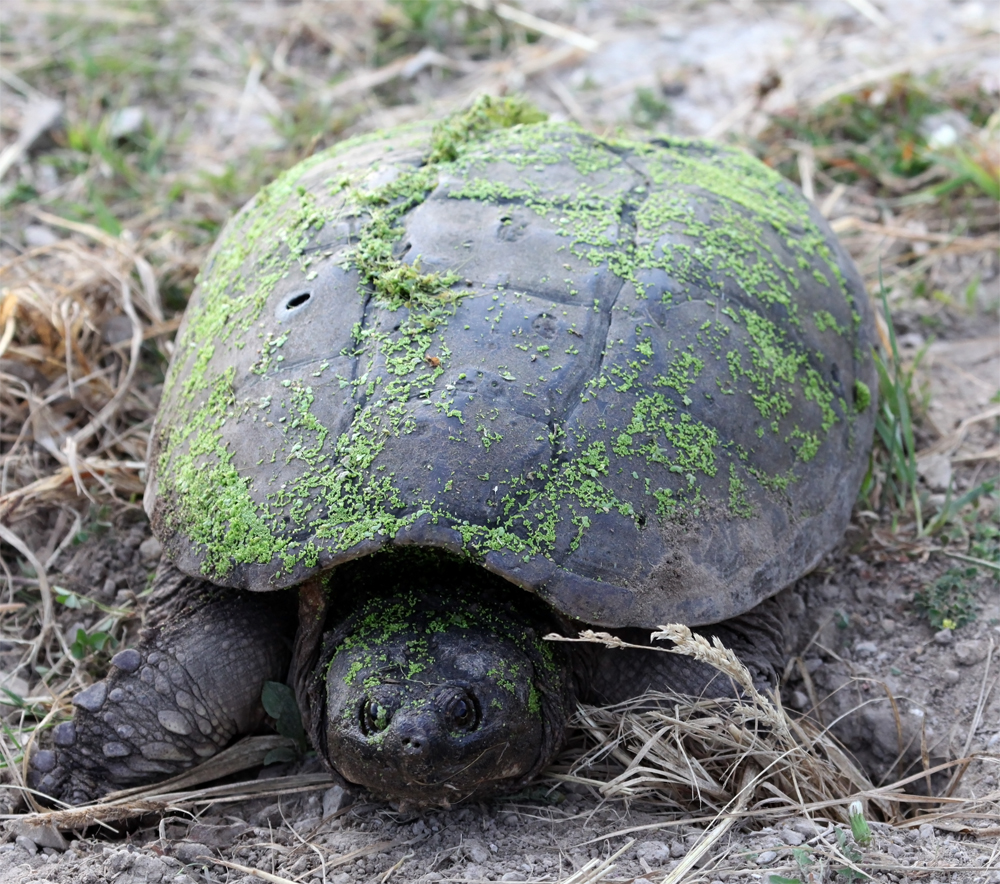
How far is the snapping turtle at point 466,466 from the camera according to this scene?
226cm

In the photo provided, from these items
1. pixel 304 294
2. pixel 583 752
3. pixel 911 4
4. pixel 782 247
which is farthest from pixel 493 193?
pixel 911 4

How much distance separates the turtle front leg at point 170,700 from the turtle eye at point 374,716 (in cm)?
54

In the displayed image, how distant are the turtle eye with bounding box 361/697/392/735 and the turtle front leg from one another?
21.1 inches

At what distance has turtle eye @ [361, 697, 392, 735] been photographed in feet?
7.28

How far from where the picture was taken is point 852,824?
214 centimetres

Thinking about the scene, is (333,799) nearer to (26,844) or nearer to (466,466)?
(26,844)

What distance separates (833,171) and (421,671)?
3.46 metres

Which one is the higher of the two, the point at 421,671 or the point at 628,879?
the point at 421,671

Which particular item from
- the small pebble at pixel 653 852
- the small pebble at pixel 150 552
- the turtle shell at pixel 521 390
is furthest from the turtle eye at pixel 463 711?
the small pebble at pixel 150 552

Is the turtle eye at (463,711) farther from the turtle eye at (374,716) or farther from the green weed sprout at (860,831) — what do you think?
the green weed sprout at (860,831)

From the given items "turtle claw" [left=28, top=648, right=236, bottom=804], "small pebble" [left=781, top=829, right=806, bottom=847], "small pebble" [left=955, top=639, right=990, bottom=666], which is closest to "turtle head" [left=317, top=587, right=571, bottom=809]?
"turtle claw" [left=28, top=648, right=236, bottom=804]

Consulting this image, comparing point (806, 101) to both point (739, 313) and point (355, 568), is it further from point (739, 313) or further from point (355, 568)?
point (355, 568)

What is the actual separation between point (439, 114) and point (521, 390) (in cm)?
295

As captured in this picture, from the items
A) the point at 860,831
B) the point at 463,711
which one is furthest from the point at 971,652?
the point at 463,711
